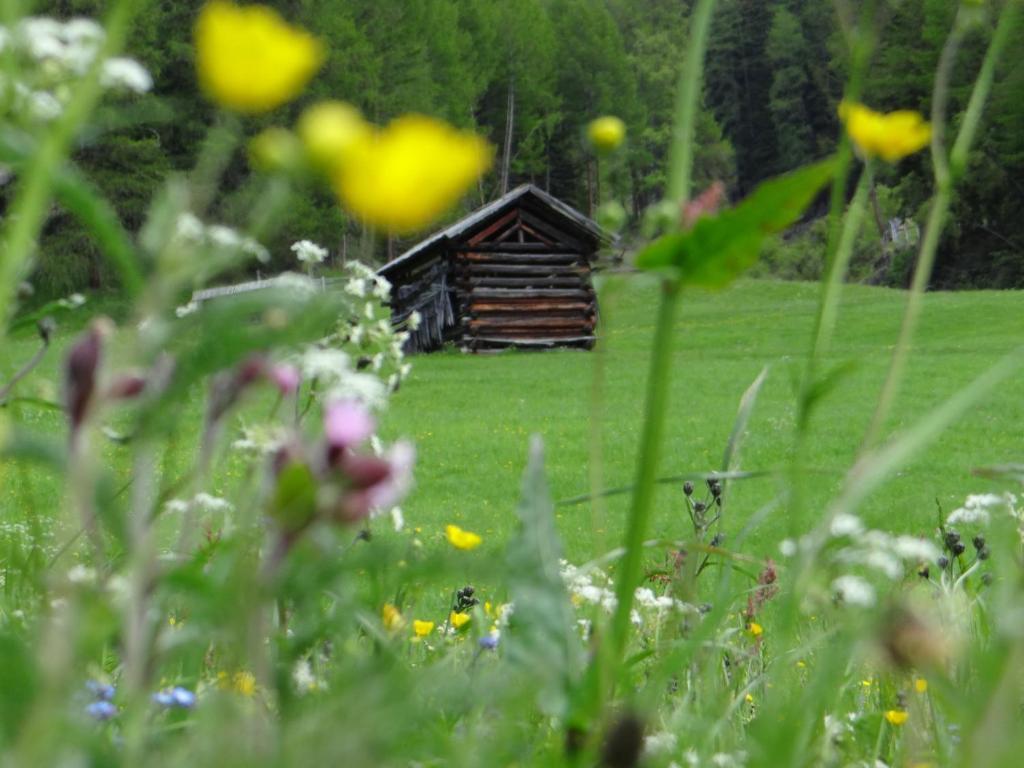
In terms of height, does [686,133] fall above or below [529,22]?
below

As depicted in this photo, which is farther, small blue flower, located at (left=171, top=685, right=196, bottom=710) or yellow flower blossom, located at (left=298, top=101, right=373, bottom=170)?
small blue flower, located at (left=171, top=685, right=196, bottom=710)

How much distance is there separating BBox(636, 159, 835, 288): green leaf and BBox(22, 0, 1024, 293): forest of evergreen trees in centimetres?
1953

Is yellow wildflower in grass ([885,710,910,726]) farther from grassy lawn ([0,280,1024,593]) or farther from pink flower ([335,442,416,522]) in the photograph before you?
pink flower ([335,442,416,522])

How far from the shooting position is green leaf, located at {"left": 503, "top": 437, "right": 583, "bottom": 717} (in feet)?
2.08

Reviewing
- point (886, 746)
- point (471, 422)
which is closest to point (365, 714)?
point (886, 746)

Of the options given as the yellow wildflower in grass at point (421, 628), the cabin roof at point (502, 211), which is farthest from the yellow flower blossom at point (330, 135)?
the cabin roof at point (502, 211)

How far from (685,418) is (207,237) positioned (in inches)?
522

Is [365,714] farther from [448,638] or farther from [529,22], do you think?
[529,22]

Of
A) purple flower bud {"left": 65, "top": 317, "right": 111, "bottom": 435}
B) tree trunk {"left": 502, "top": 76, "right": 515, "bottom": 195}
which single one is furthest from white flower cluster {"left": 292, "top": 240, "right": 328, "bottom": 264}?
tree trunk {"left": 502, "top": 76, "right": 515, "bottom": 195}

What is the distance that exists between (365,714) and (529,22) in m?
47.6

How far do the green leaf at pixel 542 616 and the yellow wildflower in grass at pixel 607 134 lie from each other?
0.14 meters

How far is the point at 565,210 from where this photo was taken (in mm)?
21438

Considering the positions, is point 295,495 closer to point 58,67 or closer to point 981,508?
point 58,67

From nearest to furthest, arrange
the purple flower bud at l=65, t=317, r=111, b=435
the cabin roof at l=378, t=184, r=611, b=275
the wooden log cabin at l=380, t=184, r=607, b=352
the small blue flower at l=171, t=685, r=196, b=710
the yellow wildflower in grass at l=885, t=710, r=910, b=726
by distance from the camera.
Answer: the purple flower bud at l=65, t=317, r=111, b=435, the small blue flower at l=171, t=685, r=196, b=710, the yellow wildflower in grass at l=885, t=710, r=910, b=726, the cabin roof at l=378, t=184, r=611, b=275, the wooden log cabin at l=380, t=184, r=607, b=352
